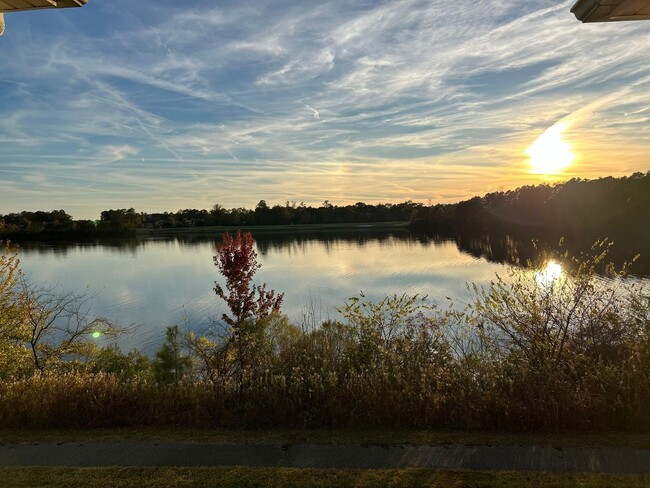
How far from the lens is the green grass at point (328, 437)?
16.8 feet

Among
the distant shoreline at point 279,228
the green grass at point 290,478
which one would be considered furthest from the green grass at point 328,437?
the distant shoreline at point 279,228

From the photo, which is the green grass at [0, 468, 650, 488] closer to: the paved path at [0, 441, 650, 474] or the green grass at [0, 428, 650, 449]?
the paved path at [0, 441, 650, 474]

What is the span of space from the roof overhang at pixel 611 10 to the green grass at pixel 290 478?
4.45 m

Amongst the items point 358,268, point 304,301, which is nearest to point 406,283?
point 304,301

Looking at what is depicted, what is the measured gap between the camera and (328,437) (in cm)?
539

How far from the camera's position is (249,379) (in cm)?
669

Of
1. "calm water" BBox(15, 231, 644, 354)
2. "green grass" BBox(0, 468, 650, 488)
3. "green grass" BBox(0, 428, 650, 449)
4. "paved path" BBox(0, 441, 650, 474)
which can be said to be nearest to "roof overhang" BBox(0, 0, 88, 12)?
"green grass" BBox(0, 468, 650, 488)

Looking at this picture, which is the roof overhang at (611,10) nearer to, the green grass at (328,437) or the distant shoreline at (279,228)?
the green grass at (328,437)

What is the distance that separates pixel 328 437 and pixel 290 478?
106 cm

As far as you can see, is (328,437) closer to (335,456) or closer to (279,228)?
(335,456)

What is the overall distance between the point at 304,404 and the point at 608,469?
3.51 m

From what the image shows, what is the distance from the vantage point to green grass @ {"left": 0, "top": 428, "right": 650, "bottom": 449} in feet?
16.8

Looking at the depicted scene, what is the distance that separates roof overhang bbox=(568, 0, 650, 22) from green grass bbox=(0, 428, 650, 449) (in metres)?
4.55

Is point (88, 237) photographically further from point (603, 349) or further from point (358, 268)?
point (603, 349)
